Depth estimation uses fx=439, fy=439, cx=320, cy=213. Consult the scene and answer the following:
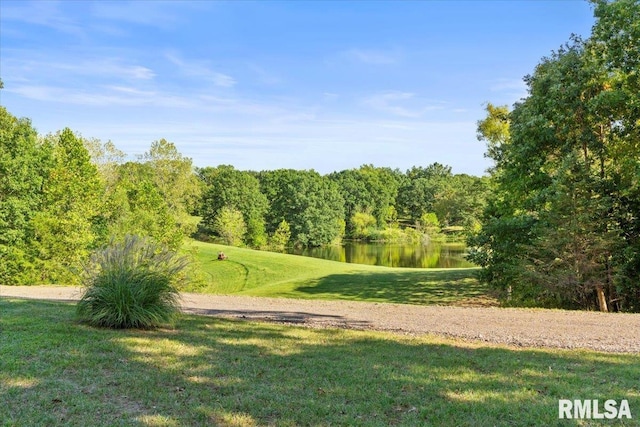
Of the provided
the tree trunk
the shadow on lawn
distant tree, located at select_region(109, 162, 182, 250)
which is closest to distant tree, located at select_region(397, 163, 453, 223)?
the shadow on lawn

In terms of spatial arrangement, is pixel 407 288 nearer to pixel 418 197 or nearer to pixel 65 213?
pixel 65 213

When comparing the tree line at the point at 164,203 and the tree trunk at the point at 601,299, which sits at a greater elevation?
the tree line at the point at 164,203

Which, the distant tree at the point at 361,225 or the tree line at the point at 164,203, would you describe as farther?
the distant tree at the point at 361,225

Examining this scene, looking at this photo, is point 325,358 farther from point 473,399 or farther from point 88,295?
point 88,295

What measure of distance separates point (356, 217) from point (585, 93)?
5811cm

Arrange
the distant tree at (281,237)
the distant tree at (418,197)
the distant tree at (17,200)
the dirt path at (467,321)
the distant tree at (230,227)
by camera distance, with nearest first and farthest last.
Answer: the dirt path at (467,321)
the distant tree at (17,200)
the distant tree at (230,227)
the distant tree at (281,237)
the distant tree at (418,197)

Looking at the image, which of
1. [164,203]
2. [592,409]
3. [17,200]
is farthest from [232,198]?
[592,409]

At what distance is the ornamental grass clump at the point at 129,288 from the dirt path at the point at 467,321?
7.95ft

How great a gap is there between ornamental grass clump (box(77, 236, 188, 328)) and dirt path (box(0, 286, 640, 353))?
2423 millimetres

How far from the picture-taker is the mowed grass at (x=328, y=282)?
19.2 meters

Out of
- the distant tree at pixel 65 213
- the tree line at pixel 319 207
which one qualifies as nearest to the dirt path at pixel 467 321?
the distant tree at pixel 65 213

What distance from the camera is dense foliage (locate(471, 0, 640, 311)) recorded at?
12594 mm

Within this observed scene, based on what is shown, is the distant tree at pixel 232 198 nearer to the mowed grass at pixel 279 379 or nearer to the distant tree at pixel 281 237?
the distant tree at pixel 281 237

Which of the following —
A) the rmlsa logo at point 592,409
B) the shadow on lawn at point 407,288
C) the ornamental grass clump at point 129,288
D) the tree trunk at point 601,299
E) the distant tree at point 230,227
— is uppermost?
the distant tree at point 230,227
